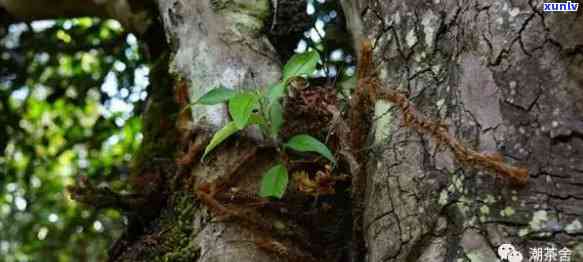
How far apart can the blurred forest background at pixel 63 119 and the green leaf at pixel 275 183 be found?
Answer: 119 centimetres

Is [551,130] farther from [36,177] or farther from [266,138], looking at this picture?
[36,177]

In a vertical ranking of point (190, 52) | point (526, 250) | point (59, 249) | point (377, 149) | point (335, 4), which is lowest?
point (59, 249)

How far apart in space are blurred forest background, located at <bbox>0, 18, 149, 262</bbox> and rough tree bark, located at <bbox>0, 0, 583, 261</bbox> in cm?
123

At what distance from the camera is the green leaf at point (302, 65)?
3.76 ft

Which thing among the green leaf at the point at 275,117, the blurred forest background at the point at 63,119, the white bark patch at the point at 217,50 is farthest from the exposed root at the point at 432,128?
the blurred forest background at the point at 63,119

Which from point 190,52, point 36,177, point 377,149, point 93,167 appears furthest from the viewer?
point 36,177

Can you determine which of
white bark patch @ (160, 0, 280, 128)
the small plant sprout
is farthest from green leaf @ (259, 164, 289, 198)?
white bark patch @ (160, 0, 280, 128)

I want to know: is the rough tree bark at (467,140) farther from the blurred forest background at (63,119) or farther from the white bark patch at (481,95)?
the blurred forest background at (63,119)

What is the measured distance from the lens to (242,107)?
43.5 inches

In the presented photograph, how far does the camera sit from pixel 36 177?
11.4 ft

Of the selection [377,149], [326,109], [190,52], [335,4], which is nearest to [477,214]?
[377,149]

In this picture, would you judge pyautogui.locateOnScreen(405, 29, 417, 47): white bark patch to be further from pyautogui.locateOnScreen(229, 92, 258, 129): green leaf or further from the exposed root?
pyautogui.locateOnScreen(229, 92, 258, 129): green leaf

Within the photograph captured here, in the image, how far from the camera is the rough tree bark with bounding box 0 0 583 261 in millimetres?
958

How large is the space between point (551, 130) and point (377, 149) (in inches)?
10.0
